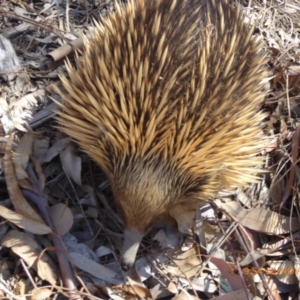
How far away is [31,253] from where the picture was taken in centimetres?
224

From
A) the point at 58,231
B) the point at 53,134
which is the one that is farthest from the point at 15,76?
the point at 58,231

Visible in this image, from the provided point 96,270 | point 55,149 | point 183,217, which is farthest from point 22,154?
point 183,217

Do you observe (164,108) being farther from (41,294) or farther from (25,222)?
(41,294)

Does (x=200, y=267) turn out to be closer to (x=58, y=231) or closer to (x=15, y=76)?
(x=58, y=231)

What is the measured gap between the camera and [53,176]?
8.18 feet

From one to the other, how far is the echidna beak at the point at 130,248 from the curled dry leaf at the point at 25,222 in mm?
348

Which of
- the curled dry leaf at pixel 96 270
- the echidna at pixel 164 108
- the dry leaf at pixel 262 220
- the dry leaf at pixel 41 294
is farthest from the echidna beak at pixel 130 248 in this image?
the dry leaf at pixel 262 220

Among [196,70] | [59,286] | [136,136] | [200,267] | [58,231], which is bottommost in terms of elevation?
[200,267]

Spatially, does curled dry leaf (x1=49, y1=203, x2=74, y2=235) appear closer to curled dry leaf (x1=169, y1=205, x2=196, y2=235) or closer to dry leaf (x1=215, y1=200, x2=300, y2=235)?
curled dry leaf (x1=169, y1=205, x2=196, y2=235)

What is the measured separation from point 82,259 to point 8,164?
1.65 feet

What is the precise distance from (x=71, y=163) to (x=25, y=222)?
Answer: 0.33 m

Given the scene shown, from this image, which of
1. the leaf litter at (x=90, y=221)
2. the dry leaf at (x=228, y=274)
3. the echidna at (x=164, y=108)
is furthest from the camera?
the dry leaf at (x=228, y=274)

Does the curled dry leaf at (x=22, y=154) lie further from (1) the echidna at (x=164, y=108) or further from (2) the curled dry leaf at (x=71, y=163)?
(1) the echidna at (x=164, y=108)

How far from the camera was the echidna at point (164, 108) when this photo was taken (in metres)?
2.02
